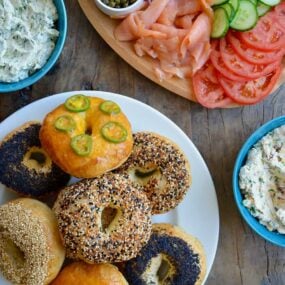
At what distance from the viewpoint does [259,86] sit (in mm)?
2340

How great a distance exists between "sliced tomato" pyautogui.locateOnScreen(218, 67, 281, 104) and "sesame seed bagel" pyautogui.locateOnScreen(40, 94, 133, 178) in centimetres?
48

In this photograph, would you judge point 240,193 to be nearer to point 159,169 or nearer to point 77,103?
point 159,169

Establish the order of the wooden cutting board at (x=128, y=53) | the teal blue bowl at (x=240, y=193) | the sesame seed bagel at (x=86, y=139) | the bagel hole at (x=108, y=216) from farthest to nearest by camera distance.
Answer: the wooden cutting board at (x=128, y=53) < the teal blue bowl at (x=240, y=193) < the bagel hole at (x=108, y=216) < the sesame seed bagel at (x=86, y=139)

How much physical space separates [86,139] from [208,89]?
1.92ft

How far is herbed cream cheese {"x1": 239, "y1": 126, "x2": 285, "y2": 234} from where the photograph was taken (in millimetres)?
2232

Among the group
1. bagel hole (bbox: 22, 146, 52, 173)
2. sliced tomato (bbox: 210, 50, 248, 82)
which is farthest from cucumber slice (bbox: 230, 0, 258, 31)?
bagel hole (bbox: 22, 146, 52, 173)

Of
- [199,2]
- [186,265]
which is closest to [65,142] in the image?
[186,265]

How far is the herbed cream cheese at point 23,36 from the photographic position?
7.13ft

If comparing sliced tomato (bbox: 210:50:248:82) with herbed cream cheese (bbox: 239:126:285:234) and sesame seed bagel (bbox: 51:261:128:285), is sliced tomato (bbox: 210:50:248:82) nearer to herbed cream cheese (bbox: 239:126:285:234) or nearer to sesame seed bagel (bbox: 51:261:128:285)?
herbed cream cheese (bbox: 239:126:285:234)

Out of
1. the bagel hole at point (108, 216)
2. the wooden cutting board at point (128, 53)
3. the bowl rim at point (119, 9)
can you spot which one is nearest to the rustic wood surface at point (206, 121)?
the wooden cutting board at point (128, 53)

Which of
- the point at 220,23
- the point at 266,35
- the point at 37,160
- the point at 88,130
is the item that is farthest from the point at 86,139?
the point at 266,35

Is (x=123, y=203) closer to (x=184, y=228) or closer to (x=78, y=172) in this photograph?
(x=78, y=172)

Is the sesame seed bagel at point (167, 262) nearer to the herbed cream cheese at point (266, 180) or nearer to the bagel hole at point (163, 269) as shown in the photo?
the bagel hole at point (163, 269)

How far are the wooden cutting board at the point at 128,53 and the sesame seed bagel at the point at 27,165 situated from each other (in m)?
0.44
